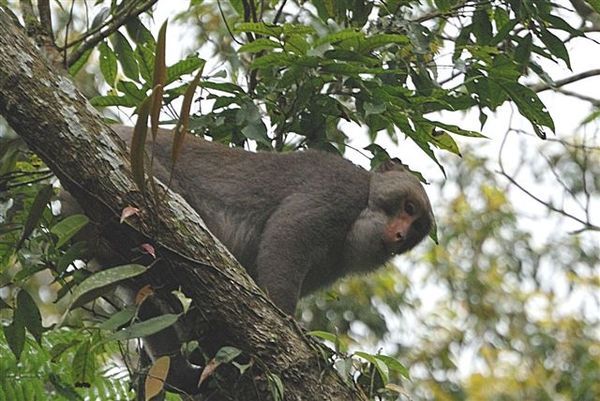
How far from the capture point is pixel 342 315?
40.2 feet

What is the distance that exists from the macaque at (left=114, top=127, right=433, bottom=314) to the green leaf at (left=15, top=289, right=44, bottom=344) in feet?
4.26

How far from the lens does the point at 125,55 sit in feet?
17.9

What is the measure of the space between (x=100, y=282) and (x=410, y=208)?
292cm

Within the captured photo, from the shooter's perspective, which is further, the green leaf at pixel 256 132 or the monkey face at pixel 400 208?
the monkey face at pixel 400 208

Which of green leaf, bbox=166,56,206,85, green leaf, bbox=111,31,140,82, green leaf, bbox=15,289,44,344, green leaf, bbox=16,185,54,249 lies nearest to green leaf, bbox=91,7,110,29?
green leaf, bbox=111,31,140,82

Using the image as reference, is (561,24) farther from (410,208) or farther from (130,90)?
(130,90)

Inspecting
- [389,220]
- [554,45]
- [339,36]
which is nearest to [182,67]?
[339,36]

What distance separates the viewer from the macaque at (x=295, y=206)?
5387 mm

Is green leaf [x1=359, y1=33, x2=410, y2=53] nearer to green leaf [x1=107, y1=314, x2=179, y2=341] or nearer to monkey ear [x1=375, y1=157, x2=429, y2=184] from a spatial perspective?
monkey ear [x1=375, y1=157, x2=429, y2=184]

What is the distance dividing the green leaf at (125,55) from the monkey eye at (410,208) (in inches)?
71.5

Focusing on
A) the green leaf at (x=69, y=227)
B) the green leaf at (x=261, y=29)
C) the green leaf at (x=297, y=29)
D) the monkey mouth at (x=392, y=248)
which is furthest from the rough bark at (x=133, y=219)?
the monkey mouth at (x=392, y=248)

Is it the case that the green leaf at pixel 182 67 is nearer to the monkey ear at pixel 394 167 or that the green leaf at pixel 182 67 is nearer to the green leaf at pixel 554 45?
the monkey ear at pixel 394 167

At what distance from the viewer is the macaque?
17.7 ft

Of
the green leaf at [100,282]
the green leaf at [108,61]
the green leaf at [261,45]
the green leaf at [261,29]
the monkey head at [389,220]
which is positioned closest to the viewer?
the green leaf at [100,282]
